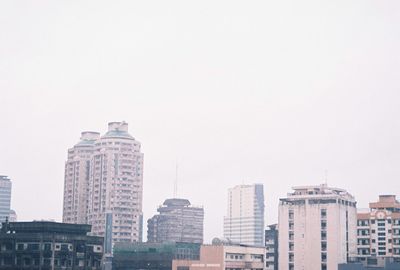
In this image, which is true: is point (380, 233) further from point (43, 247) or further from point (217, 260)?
point (43, 247)

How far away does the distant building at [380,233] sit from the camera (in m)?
195

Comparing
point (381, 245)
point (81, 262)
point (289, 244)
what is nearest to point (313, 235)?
point (289, 244)

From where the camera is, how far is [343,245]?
188 m

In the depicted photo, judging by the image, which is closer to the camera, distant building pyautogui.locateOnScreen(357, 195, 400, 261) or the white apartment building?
the white apartment building

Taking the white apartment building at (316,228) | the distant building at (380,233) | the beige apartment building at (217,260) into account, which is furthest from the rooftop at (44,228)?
the distant building at (380,233)

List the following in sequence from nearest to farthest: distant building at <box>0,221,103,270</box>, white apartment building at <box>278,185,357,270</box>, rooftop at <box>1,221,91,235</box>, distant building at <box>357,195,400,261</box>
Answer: distant building at <box>0,221,103,270</box>, rooftop at <box>1,221,91,235</box>, white apartment building at <box>278,185,357,270</box>, distant building at <box>357,195,400,261</box>

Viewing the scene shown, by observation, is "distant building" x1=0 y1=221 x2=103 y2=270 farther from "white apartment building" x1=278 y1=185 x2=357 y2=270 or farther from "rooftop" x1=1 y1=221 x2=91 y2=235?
"white apartment building" x1=278 y1=185 x2=357 y2=270

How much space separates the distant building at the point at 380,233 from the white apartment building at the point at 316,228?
197 inches

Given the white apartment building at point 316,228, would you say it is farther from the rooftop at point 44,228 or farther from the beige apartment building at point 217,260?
the rooftop at point 44,228

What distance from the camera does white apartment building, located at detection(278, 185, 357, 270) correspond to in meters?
187

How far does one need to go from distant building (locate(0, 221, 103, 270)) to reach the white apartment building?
54.1m

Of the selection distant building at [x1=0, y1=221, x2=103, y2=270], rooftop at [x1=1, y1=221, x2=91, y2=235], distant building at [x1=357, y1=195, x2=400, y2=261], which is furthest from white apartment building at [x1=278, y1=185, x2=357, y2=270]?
distant building at [x1=0, y1=221, x2=103, y2=270]

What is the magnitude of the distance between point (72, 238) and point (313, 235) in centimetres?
6181

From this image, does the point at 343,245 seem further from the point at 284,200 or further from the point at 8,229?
the point at 8,229
